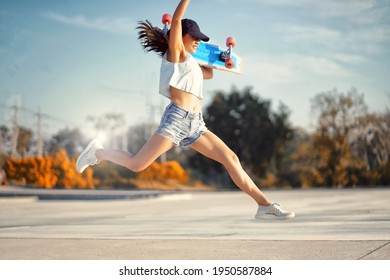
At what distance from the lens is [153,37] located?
538cm

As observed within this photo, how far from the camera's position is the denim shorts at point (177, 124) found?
5102mm

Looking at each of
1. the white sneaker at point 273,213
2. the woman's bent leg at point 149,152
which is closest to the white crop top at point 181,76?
the woman's bent leg at point 149,152

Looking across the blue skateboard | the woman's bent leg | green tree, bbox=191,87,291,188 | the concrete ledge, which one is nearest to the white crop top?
the woman's bent leg

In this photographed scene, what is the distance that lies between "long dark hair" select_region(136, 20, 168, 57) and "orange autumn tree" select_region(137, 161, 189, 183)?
2780 centimetres

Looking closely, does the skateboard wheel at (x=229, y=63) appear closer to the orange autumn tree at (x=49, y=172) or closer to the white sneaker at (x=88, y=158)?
the white sneaker at (x=88, y=158)

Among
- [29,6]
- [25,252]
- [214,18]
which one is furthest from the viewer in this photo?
[29,6]

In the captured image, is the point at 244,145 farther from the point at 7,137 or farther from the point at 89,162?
the point at 89,162

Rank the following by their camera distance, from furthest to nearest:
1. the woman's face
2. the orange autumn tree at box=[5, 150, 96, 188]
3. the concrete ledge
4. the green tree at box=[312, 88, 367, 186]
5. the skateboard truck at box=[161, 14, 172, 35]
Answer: the green tree at box=[312, 88, 367, 186] < the orange autumn tree at box=[5, 150, 96, 188] < the skateboard truck at box=[161, 14, 172, 35] < the woman's face < the concrete ledge

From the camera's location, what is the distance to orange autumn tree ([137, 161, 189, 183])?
3347 centimetres

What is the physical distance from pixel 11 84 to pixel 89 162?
15.3 m

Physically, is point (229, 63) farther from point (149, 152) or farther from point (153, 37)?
point (149, 152)

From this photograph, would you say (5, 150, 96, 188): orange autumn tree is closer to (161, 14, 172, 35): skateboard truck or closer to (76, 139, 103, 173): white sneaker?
(76, 139, 103, 173): white sneaker

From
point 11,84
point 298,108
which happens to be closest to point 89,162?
point 11,84

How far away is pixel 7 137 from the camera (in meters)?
21.6
